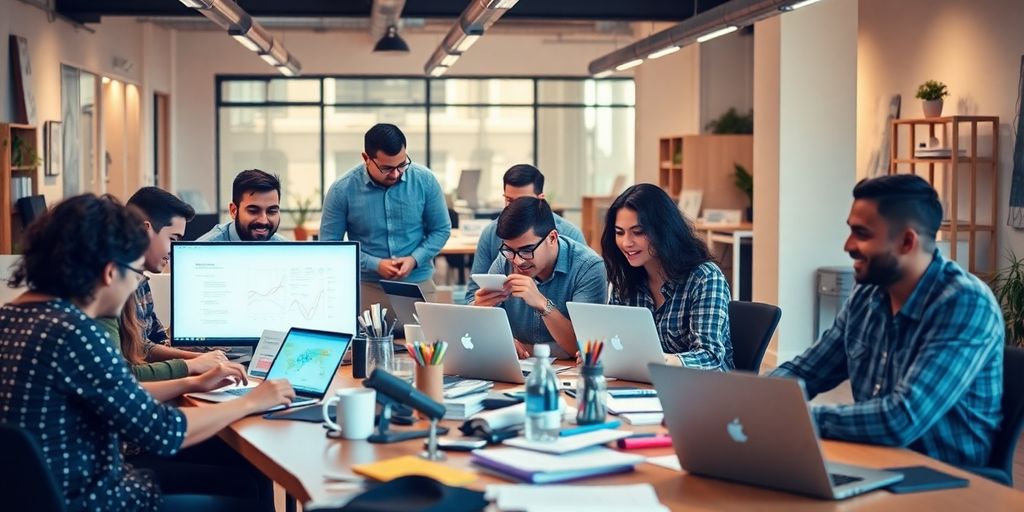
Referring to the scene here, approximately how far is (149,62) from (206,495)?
1377 centimetres

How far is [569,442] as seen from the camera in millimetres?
2570

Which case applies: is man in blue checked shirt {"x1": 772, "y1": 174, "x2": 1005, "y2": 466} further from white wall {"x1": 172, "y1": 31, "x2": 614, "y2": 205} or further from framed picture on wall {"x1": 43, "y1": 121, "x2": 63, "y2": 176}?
white wall {"x1": 172, "y1": 31, "x2": 614, "y2": 205}

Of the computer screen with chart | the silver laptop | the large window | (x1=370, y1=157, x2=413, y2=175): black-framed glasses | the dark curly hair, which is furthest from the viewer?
the large window

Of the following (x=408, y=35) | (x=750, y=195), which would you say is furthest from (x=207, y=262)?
(x=408, y=35)

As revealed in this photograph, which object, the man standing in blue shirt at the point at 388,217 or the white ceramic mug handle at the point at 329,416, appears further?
the man standing in blue shirt at the point at 388,217

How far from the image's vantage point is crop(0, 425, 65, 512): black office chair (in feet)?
7.39

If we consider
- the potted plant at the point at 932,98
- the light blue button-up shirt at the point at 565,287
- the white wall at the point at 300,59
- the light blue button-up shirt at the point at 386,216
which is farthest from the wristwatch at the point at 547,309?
the white wall at the point at 300,59

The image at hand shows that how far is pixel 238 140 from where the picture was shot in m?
18.1

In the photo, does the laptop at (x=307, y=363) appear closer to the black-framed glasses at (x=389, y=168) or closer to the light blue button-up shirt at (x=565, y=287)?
the light blue button-up shirt at (x=565, y=287)

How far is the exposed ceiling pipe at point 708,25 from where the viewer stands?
7257 millimetres

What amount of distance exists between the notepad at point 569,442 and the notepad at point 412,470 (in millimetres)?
182

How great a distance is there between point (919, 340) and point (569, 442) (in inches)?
32.7

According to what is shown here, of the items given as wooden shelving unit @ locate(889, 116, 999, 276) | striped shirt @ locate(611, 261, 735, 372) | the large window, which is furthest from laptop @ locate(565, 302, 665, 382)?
the large window

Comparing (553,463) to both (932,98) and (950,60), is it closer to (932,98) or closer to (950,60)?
(932,98)
